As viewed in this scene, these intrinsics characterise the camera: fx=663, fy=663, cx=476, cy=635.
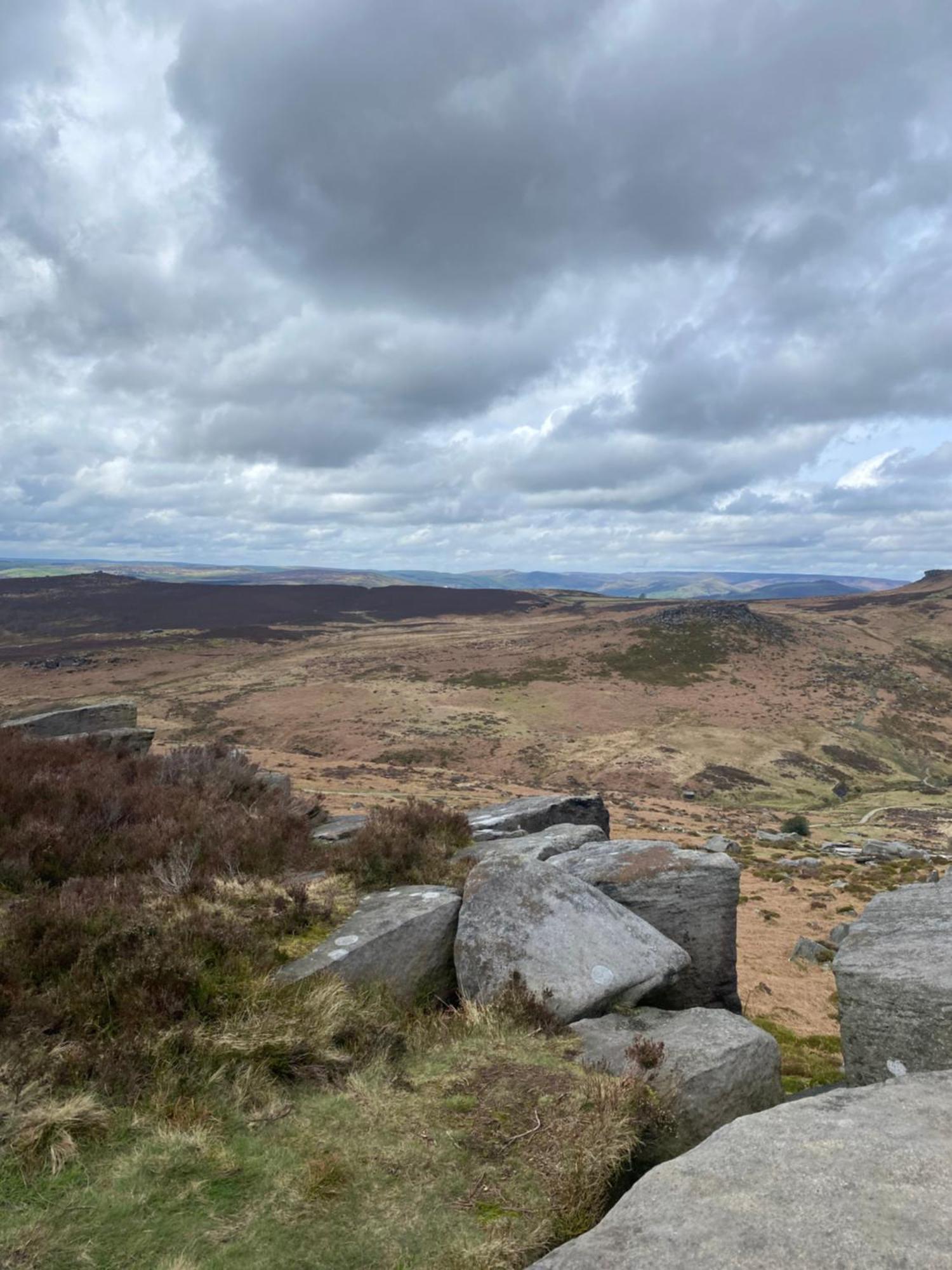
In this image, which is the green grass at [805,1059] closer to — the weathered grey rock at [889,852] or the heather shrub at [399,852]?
the heather shrub at [399,852]

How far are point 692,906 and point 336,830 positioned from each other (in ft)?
25.6

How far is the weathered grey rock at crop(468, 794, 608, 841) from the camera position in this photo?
15844 mm

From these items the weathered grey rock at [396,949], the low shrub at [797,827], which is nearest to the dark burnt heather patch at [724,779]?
the low shrub at [797,827]

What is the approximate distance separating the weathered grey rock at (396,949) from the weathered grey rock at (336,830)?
13.0 feet

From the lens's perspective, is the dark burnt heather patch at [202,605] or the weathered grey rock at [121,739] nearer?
the weathered grey rock at [121,739]

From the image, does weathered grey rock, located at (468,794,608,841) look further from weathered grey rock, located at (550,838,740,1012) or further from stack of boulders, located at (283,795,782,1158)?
weathered grey rock, located at (550,838,740,1012)

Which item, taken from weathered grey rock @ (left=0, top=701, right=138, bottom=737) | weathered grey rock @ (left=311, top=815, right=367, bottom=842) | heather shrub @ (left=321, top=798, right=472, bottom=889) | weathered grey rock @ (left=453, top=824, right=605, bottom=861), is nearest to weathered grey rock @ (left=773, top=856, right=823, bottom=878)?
weathered grey rock @ (left=453, top=824, right=605, bottom=861)

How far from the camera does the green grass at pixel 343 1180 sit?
4328 mm

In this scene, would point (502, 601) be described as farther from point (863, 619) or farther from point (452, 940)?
point (452, 940)

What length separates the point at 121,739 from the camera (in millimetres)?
18406

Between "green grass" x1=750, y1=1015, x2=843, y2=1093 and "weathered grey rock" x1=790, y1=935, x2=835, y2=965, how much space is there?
185 inches

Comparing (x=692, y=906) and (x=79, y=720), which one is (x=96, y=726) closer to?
(x=79, y=720)

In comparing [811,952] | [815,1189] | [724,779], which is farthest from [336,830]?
[724,779]

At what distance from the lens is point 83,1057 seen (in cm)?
569
